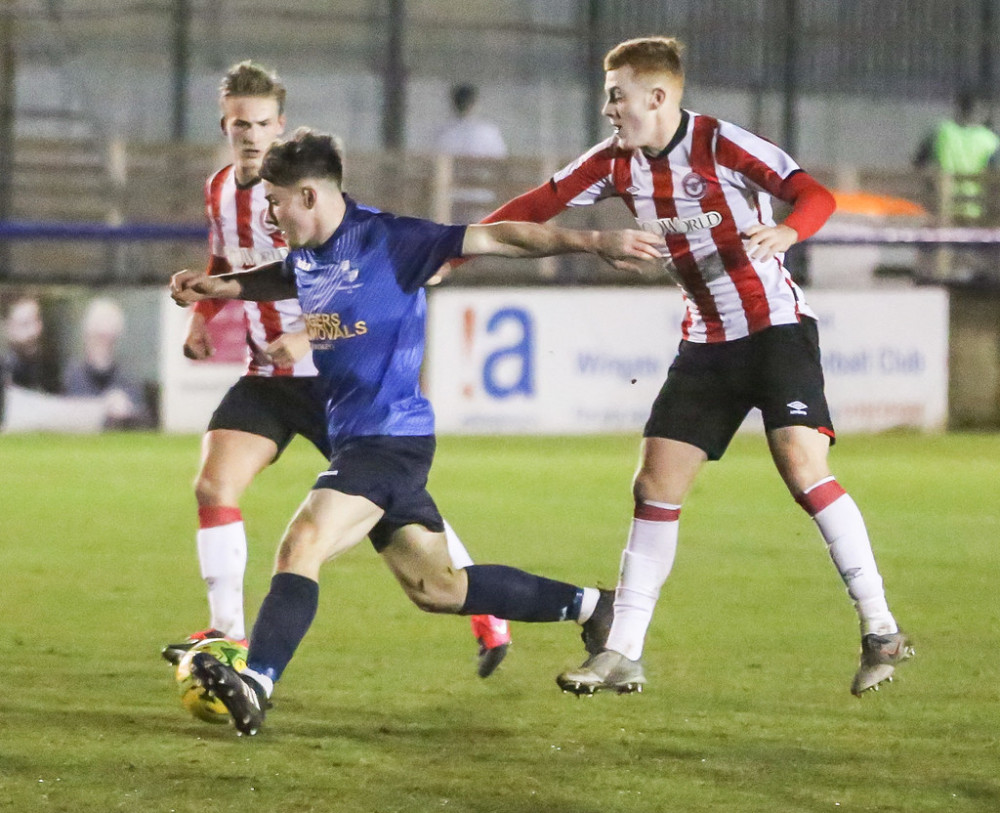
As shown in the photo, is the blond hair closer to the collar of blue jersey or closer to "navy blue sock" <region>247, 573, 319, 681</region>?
the collar of blue jersey

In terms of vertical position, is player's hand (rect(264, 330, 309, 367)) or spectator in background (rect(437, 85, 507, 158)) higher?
spectator in background (rect(437, 85, 507, 158))

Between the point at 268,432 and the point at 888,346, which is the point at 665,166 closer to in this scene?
the point at 268,432

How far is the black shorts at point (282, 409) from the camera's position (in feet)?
20.2

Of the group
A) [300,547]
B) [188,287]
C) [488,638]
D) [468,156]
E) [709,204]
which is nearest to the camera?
[300,547]

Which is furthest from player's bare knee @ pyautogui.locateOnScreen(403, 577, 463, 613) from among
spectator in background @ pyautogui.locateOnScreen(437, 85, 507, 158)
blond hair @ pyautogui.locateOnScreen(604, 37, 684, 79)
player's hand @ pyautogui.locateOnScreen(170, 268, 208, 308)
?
spectator in background @ pyautogui.locateOnScreen(437, 85, 507, 158)

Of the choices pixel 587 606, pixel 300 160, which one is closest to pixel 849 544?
pixel 587 606

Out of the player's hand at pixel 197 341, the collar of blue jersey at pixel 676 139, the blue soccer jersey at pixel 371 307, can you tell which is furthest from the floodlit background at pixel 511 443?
the collar of blue jersey at pixel 676 139

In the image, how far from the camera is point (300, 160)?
5023mm

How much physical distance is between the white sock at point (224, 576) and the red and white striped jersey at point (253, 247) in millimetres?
619

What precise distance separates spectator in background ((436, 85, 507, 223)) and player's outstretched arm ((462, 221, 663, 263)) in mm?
10034

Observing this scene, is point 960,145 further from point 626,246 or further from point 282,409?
point 626,246

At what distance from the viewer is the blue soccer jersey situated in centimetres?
517

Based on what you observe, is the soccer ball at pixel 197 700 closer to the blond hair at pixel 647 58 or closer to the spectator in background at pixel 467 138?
the blond hair at pixel 647 58

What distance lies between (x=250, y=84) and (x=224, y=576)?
157 cm
